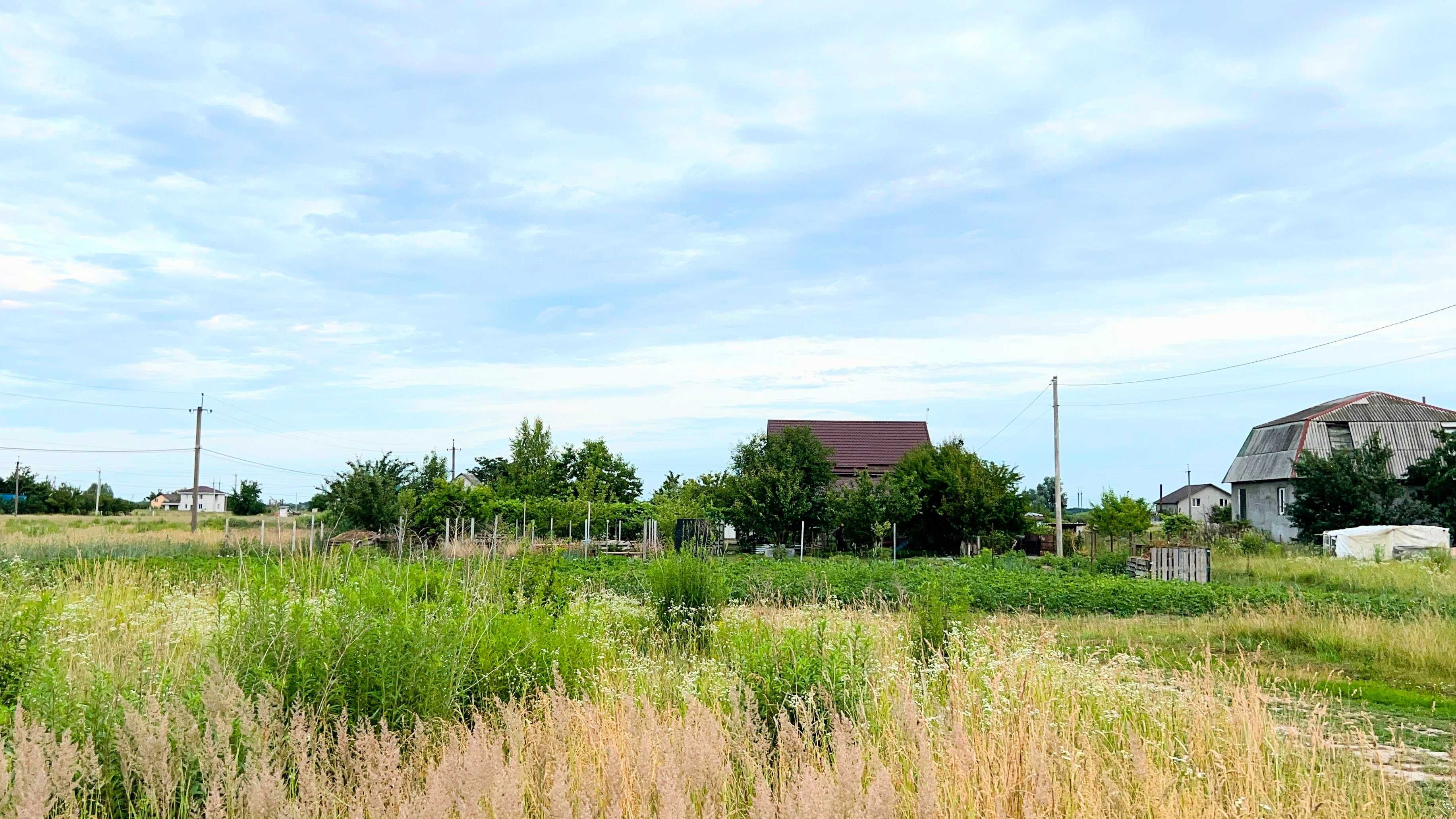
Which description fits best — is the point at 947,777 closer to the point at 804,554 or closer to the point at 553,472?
the point at 804,554

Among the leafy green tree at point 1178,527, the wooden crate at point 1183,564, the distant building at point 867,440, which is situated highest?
the distant building at point 867,440

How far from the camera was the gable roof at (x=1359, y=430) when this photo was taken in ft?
130

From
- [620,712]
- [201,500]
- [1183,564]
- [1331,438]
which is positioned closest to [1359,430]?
[1331,438]

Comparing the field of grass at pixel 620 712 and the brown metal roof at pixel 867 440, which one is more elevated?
the brown metal roof at pixel 867 440

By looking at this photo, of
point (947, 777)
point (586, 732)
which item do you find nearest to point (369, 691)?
point (586, 732)

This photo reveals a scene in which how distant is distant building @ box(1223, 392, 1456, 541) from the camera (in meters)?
39.7

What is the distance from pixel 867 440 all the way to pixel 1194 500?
55.3 m

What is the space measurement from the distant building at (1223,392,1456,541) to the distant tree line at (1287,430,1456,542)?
2.72 metres

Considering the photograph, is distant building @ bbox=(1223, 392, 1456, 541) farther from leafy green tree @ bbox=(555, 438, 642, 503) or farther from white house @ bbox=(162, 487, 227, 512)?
white house @ bbox=(162, 487, 227, 512)

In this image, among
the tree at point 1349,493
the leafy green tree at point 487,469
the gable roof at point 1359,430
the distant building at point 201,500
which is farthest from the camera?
the distant building at point 201,500

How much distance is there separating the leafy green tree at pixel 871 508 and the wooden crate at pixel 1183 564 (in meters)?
10.2

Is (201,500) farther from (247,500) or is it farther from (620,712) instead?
(620,712)

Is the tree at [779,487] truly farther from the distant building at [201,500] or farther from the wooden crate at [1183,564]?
the distant building at [201,500]

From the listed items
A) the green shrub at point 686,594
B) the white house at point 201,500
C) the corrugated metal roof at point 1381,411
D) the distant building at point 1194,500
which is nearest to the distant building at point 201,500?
the white house at point 201,500
